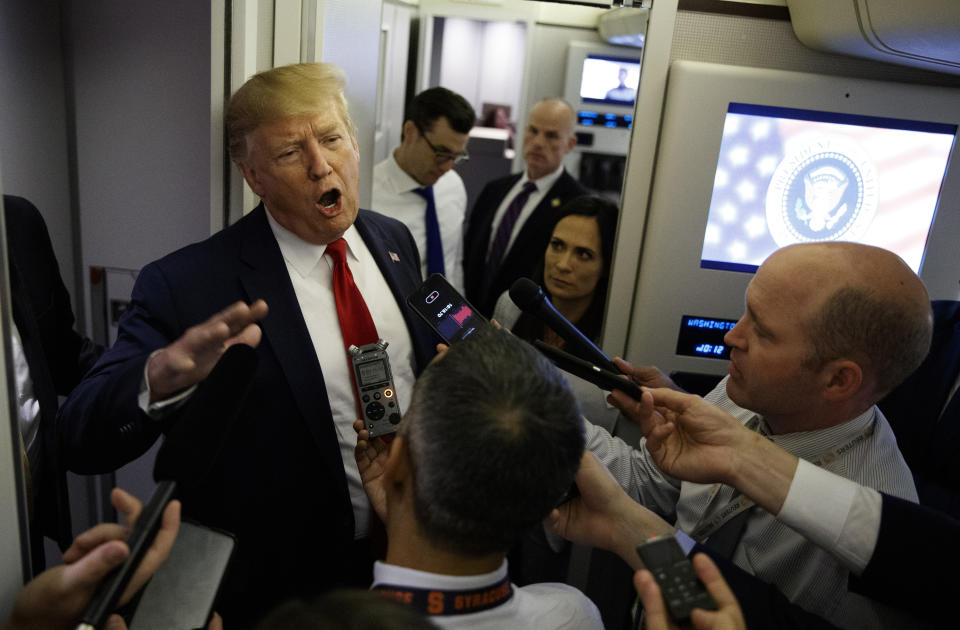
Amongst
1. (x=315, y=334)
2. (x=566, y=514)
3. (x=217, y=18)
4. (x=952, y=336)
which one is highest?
(x=217, y=18)

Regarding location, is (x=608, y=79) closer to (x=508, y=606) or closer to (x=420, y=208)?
(x=420, y=208)

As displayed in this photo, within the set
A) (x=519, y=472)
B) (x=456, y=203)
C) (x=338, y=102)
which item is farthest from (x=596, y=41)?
(x=519, y=472)

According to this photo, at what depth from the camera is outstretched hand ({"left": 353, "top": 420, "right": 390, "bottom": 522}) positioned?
1656 mm

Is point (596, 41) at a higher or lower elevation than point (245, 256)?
higher

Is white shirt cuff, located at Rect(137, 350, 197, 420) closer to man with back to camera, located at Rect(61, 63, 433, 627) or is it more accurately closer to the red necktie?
man with back to camera, located at Rect(61, 63, 433, 627)

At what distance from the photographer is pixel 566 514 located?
5.14 feet

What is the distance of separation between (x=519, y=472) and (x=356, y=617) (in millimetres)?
361

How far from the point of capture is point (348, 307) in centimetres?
190

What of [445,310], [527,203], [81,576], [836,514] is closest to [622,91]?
[527,203]

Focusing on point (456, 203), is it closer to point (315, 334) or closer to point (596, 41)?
point (596, 41)

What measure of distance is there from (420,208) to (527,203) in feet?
2.04

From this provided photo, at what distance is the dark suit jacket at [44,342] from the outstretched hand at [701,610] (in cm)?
131

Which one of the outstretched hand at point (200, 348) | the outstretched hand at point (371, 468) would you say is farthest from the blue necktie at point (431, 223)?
the outstretched hand at point (200, 348)

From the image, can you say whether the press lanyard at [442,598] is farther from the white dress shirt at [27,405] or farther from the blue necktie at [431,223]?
the blue necktie at [431,223]
